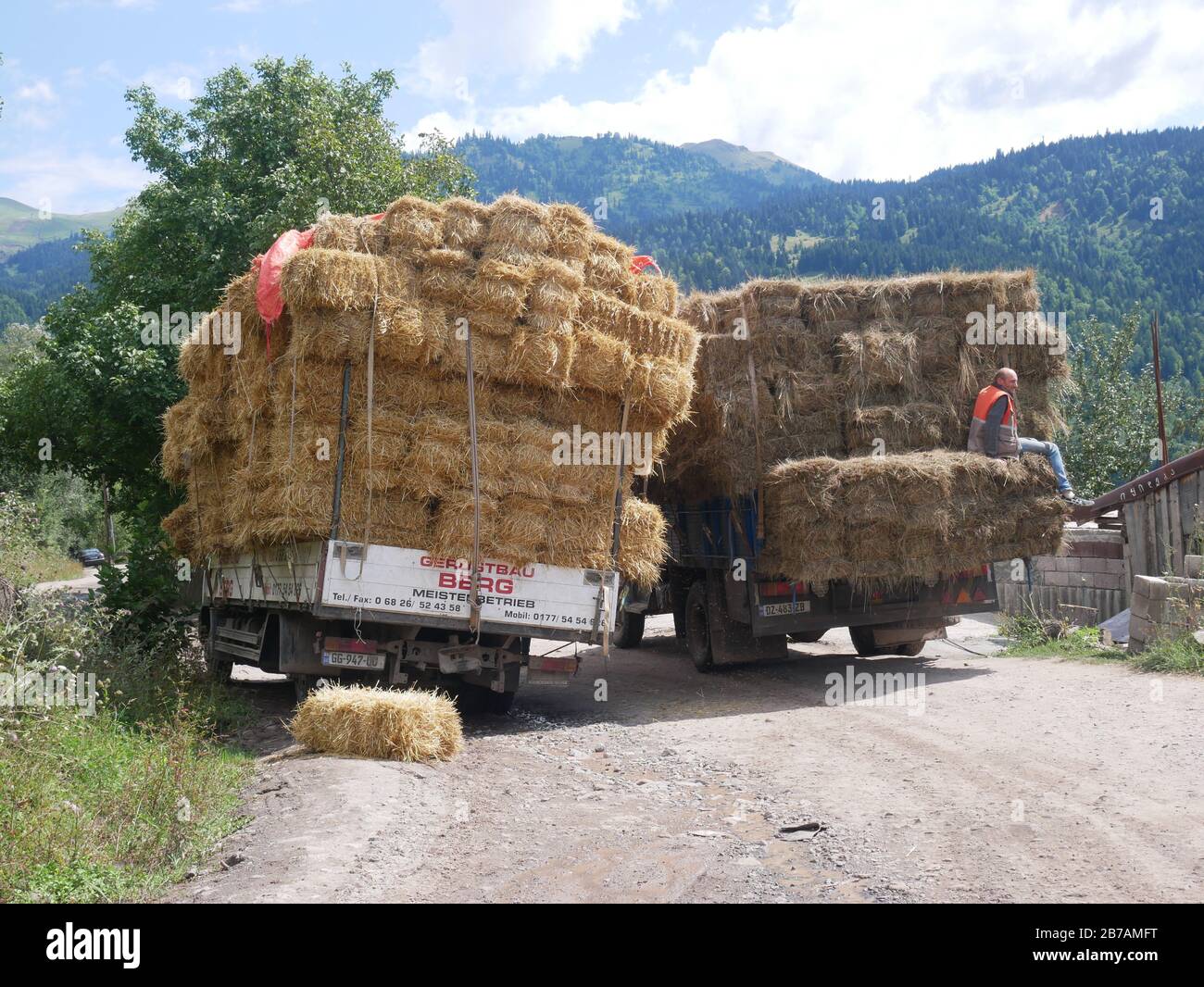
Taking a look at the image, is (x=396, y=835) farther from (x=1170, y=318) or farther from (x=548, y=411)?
(x=1170, y=318)

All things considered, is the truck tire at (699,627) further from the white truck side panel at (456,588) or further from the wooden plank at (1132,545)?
the wooden plank at (1132,545)

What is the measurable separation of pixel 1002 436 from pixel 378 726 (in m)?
7.26

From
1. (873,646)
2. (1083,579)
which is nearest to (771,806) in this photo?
(873,646)

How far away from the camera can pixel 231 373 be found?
10.4m

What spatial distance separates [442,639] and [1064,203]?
480 ft

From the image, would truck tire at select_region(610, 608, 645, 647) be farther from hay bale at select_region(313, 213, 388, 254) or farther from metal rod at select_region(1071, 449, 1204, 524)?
hay bale at select_region(313, 213, 388, 254)

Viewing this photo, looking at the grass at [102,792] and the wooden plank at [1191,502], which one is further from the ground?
the wooden plank at [1191,502]

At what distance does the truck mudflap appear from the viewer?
28.3 feet

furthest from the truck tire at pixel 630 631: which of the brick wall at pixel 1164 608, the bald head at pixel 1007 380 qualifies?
the brick wall at pixel 1164 608

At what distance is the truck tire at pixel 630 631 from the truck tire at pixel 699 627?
247 centimetres

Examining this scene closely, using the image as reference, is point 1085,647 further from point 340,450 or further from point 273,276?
point 273,276

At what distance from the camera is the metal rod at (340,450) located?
855 centimetres

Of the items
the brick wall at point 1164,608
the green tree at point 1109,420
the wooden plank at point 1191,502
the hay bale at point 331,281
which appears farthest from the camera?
the green tree at point 1109,420

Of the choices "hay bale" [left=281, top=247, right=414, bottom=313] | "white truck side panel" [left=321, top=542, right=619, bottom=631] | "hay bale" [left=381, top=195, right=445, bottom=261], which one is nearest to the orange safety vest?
"white truck side panel" [left=321, top=542, right=619, bottom=631]
